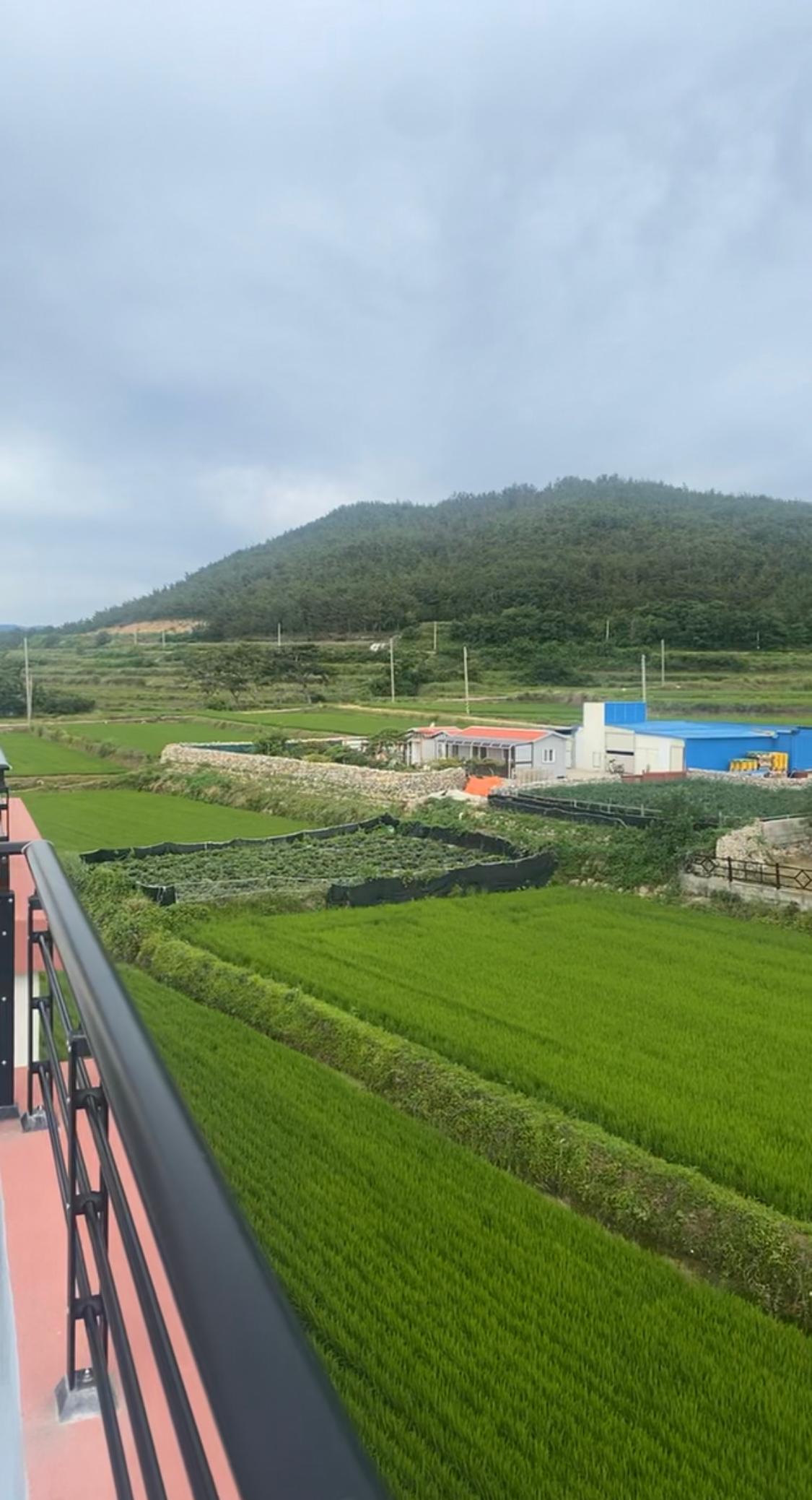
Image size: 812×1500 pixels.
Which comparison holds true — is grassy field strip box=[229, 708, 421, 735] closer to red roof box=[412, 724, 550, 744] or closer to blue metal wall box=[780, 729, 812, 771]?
red roof box=[412, 724, 550, 744]

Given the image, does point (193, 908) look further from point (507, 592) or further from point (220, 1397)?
point (507, 592)

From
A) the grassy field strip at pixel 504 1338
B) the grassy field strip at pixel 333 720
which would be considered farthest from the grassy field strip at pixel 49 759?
the grassy field strip at pixel 504 1338

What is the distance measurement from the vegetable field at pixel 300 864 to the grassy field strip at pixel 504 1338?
7162 millimetres

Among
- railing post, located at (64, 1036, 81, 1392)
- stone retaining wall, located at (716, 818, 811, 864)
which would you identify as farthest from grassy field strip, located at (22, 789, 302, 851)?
railing post, located at (64, 1036, 81, 1392)

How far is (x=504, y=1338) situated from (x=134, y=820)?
51.7 feet

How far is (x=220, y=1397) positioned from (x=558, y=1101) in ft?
19.6

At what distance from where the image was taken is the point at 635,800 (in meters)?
17.3

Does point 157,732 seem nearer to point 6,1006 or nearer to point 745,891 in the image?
point 745,891

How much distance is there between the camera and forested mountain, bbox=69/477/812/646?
52125mm

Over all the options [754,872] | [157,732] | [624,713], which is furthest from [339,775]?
[157,732]

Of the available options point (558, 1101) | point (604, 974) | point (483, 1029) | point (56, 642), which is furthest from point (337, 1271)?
point (56, 642)

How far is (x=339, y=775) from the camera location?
22.0 metres

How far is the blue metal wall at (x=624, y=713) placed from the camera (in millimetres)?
27328

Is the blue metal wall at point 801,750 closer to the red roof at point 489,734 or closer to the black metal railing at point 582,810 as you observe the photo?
the red roof at point 489,734
